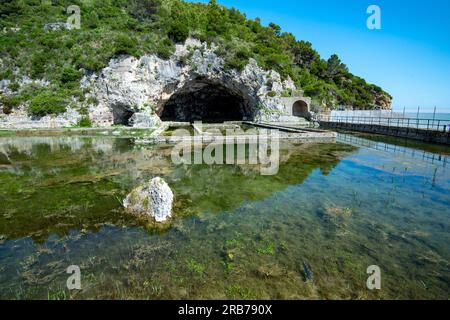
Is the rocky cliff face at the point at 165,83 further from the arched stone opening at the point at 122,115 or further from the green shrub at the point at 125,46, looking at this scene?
the green shrub at the point at 125,46

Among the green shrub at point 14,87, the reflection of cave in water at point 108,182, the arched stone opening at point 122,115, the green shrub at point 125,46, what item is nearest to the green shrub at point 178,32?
the green shrub at point 125,46

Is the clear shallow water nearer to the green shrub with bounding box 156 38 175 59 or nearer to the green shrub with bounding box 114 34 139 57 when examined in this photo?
the green shrub with bounding box 114 34 139 57

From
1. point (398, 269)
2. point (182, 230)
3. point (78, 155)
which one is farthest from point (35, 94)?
point (398, 269)

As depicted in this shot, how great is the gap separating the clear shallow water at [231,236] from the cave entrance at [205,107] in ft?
140

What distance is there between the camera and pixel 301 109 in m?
51.2

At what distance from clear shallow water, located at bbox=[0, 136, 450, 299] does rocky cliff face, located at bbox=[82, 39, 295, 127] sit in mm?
26522

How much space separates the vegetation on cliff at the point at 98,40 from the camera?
37.5 meters

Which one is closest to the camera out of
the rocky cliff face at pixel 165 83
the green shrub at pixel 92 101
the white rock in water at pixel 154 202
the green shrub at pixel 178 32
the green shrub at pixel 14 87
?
the white rock in water at pixel 154 202

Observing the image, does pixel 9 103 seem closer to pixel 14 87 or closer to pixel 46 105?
pixel 14 87

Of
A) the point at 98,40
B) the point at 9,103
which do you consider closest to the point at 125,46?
the point at 98,40

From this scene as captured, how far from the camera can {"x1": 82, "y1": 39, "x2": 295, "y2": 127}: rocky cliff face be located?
3709cm

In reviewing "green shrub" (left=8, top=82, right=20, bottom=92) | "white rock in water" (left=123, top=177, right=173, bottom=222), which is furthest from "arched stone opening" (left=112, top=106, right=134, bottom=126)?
"white rock in water" (left=123, top=177, right=173, bottom=222)

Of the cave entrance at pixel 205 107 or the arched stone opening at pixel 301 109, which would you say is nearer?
the arched stone opening at pixel 301 109

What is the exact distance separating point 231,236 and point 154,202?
259cm
